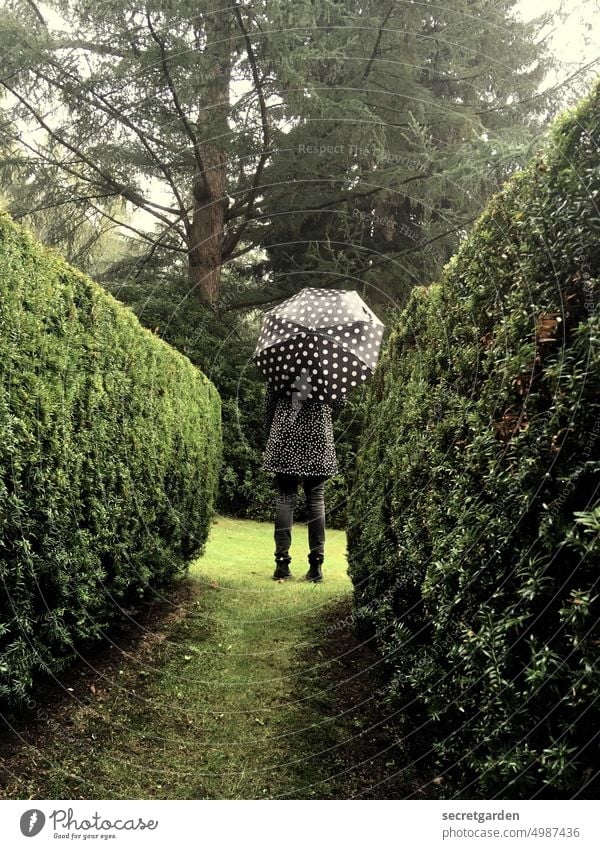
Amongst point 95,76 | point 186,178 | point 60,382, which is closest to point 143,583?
point 60,382

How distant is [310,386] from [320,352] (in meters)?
0.38

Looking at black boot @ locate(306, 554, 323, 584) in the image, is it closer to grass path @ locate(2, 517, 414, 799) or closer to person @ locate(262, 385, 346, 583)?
person @ locate(262, 385, 346, 583)

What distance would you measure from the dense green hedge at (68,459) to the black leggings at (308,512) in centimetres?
174

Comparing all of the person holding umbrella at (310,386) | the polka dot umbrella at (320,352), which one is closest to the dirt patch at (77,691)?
the person holding umbrella at (310,386)

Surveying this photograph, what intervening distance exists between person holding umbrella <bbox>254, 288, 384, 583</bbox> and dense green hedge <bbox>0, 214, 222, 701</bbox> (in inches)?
62.3

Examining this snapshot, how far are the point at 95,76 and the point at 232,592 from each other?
918cm

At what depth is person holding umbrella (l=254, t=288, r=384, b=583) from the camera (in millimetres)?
6336

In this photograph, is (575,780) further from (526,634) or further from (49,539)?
(49,539)

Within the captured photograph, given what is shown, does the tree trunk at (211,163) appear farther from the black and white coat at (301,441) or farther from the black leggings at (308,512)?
the black leggings at (308,512)

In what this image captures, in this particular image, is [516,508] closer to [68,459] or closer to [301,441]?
[68,459]

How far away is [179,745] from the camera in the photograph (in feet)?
10.1

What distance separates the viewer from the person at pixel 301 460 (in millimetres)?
6379

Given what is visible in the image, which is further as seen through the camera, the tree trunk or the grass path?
the tree trunk

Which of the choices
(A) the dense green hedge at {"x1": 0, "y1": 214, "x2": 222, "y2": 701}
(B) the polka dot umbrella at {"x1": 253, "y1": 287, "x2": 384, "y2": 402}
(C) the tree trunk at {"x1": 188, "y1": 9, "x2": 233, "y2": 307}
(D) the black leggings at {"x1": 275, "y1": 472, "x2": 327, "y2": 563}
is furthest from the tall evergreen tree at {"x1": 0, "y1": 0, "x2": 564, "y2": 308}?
(A) the dense green hedge at {"x1": 0, "y1": 214, "x2": 222, "y2": 701}
